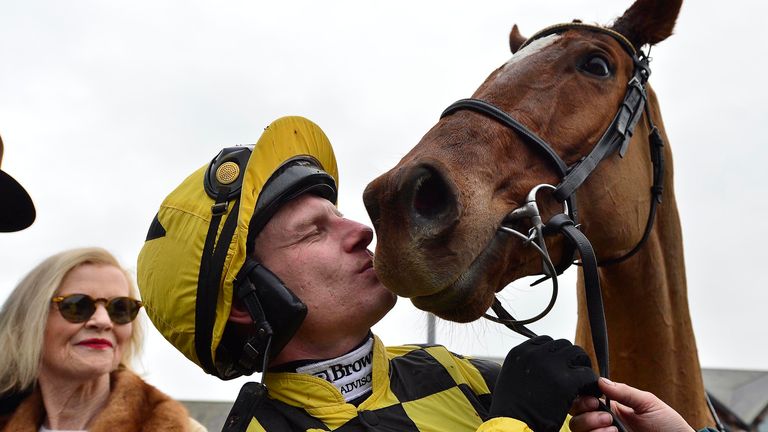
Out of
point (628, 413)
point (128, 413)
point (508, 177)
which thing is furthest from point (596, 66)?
point (128, 413)

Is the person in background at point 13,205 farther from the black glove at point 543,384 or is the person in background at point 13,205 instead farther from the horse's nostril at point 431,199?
the black glove at point 543,384

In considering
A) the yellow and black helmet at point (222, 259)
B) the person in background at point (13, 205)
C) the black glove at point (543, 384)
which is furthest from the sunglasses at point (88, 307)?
the black glove at point (543, 384)

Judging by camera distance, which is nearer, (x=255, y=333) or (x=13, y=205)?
(x=255, y=333)

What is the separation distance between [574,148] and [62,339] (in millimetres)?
2628

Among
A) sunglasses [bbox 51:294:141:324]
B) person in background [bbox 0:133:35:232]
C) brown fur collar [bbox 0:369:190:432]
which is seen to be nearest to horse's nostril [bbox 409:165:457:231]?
person in background [bbox 0:133:35:232]

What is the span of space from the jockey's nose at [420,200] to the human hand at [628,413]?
2.07ft

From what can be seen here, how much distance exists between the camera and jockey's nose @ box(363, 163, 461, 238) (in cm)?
226

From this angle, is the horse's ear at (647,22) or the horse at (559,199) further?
the horse's ear at (647,22)

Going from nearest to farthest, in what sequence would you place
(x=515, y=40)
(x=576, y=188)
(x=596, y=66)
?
1. (x=576, y=188)
2. (x=596, y=66)
3. (x=515, y=40)

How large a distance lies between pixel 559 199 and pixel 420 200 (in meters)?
0.57

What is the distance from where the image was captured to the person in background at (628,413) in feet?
7.16

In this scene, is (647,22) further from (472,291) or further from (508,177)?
(472,291)

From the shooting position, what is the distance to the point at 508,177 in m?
2.53

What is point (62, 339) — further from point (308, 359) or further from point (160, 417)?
point (308, 359)
